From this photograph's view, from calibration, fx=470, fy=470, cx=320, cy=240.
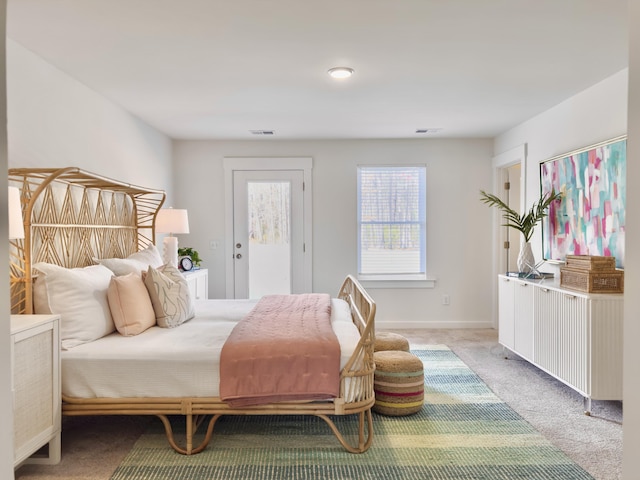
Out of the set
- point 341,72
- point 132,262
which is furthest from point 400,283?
point 132,262

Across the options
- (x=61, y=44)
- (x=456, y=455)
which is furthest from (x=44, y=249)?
(x=456, y=455)

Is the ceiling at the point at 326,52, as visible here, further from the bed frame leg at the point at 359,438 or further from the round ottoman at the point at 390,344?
the bed frame leg at the point at 359,438

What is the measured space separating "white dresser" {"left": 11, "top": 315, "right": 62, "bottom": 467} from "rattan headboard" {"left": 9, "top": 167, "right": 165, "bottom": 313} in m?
0.32

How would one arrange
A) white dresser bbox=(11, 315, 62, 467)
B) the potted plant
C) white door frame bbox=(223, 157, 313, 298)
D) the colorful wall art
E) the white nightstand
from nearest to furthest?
white dresser bbox=(11, 315, 62, 467), the colorful wall art, the potted plant, the white nightstand, white door frame bbox=(223, 157, 313, 298)

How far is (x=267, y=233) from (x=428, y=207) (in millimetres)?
1940

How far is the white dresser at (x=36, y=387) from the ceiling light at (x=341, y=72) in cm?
222

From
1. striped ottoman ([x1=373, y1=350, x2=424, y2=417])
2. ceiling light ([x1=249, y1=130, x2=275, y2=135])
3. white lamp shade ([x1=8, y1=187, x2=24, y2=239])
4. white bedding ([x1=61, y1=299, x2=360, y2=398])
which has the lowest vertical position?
striped ottoman ([x1=373, y1=350, x2=424, y2=417])

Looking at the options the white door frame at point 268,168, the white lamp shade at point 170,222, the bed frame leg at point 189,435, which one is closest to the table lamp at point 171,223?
the white lamp shade at point 170,222

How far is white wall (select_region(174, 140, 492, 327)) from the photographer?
18.3 feet

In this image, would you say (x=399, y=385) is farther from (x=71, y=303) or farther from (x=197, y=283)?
(x=197, y=283)

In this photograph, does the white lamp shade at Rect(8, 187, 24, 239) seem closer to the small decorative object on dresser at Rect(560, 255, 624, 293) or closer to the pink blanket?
the pink blanket

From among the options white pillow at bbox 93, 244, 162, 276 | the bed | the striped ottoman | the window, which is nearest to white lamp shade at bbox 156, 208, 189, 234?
white pillow at bbox 93, 244, 162, 276

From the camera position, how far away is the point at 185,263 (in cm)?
471

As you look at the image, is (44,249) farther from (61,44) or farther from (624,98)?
(624,98)
